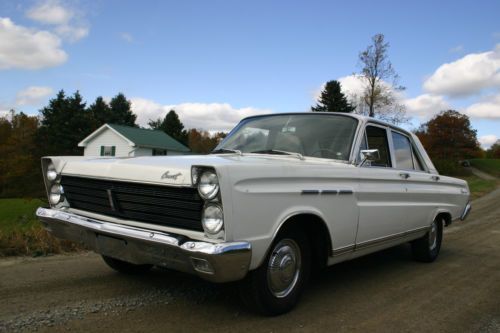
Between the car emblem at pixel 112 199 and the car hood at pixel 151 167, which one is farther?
the car emblem at pixel 112 199

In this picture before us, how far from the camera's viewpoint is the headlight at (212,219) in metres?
2.89

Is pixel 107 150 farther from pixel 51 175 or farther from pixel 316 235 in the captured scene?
pixel 316 235

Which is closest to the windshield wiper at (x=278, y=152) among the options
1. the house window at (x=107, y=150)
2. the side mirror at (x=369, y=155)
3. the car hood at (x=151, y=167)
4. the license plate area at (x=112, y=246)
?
the car hood at (x=151, y=167)

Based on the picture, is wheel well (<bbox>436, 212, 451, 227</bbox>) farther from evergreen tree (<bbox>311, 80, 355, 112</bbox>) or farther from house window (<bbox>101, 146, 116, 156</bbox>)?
evergreen tree (<bbox>311, 80, 355, 112</bbox>)

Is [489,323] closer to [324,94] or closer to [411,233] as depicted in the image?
[411,233]

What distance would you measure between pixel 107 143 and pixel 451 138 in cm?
3810

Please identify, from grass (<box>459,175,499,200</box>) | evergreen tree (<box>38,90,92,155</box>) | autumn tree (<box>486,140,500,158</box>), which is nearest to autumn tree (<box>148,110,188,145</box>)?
evergreen tree (<box>38,90,92,155</box>)

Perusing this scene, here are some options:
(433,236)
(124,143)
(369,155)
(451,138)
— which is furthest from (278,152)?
(451,138)

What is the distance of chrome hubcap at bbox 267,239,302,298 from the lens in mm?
3399

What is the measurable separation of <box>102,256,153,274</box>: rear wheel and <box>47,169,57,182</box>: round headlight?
3.33 ft

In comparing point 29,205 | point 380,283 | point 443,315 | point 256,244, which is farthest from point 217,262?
point 29,205

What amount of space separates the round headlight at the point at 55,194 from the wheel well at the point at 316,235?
2.14m

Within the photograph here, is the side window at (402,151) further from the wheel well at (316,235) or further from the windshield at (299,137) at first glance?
the wheel well at (316,235)

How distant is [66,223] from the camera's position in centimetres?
360
